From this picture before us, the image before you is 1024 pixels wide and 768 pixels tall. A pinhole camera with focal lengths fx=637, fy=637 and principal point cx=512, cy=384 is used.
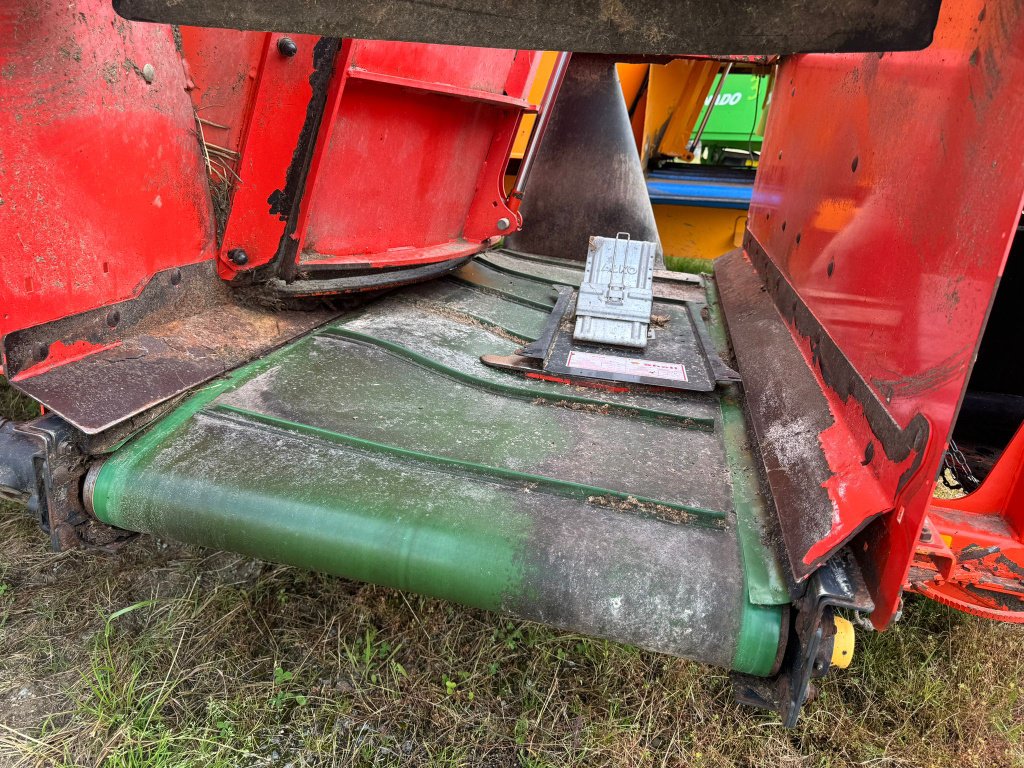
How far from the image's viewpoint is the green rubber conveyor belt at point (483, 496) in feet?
3.71

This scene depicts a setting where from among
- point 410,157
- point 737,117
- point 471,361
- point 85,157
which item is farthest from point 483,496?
point 737,117

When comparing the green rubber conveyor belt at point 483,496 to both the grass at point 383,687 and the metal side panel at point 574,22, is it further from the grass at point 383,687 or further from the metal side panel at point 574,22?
the metal side panel at point 574,22

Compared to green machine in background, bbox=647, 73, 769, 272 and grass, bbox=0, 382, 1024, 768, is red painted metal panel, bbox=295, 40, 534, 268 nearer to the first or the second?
grass, bbox=0, 382, 1024, 768

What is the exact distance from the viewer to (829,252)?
179cm

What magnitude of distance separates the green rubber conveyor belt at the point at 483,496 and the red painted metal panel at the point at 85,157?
0.36 meters

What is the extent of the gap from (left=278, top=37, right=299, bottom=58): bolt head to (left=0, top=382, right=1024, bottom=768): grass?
145 cm

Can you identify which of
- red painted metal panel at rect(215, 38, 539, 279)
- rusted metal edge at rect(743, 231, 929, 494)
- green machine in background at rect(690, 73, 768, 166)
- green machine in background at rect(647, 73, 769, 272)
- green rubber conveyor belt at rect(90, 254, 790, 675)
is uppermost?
green machine in background at rect(690, 73, 768, 166)

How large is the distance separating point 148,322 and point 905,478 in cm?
172

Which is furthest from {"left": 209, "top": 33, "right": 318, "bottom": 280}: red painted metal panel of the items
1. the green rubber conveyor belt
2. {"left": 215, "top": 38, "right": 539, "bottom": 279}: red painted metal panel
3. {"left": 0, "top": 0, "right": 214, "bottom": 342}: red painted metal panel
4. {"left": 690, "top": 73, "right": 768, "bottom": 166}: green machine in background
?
{"left": 690, "top": 73, "right": 768, "bottom": 166}: green machine in background

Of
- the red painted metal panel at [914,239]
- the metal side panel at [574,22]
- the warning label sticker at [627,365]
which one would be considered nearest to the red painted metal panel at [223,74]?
the metal side panel at [574,22]

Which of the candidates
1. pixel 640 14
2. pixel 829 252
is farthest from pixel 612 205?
pixel 640 14

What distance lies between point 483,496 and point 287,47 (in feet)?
4.28

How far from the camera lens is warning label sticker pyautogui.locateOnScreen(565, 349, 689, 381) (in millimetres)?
1963

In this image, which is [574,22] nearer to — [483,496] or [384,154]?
[483,496]
